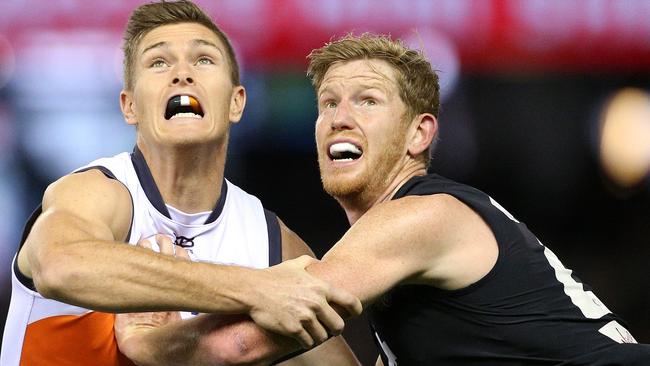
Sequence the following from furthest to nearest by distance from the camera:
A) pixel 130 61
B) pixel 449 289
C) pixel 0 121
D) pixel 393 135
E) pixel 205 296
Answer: pixel 0 121, pixel 130 61, pixel 393 135, pixel 449 289, pixel 205 296

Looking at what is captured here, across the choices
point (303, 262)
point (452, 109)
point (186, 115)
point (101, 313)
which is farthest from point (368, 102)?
point (452, 109)

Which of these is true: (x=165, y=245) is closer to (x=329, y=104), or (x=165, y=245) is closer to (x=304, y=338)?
(x=304, y=338)

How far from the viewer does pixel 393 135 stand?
398 centimetres

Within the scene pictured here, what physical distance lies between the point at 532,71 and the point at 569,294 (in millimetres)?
4889

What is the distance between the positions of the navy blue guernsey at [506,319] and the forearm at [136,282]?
0.66 metres

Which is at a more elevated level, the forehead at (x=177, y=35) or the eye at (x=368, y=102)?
the forehead at (x=177, y=35)

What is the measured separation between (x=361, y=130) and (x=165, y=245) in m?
0.86

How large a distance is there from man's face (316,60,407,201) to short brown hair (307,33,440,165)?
35 millimetres

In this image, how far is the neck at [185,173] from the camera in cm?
421

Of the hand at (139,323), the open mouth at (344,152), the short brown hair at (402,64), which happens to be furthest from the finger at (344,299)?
the short brown hair at (402,64)

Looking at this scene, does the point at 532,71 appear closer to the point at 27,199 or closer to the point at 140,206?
the point at 27,199

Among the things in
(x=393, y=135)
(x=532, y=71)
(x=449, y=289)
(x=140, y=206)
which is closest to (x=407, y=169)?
(x=393, y=135)

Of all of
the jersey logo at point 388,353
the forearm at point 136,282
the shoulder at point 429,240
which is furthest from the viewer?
the jersey logo at point 388,353

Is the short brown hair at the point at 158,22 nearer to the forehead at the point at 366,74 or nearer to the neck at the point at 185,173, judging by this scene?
the neck at the point at 185,173
